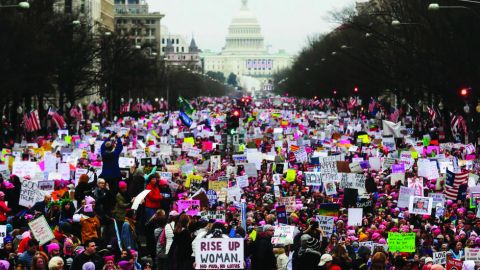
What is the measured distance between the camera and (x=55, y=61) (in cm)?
6981

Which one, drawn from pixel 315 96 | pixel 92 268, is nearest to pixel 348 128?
pixel 92 268

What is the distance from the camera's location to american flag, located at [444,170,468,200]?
87.8ft

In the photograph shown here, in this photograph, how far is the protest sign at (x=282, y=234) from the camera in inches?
788

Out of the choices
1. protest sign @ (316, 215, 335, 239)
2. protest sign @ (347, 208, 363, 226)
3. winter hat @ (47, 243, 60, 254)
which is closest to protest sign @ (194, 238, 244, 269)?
winter hat @ (47, 243, 60, 254)

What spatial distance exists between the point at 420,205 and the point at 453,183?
295 centimetres

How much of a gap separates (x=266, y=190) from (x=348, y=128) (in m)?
32.4

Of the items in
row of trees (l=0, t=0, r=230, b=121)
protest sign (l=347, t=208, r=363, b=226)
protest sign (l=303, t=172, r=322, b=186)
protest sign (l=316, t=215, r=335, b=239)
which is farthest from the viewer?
row of trees (l=0, t=0, r=230, b=121)

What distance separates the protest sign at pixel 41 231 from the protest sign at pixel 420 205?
7020 millimetres

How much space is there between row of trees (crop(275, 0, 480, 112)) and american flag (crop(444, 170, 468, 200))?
1305 cm

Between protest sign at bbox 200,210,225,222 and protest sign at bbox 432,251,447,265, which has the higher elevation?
protest sign at bbox 200,210,225,222

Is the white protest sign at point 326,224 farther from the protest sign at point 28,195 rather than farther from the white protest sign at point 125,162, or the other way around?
the white protest sign at point 125,162

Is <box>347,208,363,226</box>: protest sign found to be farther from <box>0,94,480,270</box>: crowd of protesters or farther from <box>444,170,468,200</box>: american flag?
<box>444,170,468,200</box>: american flag

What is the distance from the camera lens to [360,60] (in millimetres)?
87125

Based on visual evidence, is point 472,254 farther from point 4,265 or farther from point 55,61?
point 55,61
